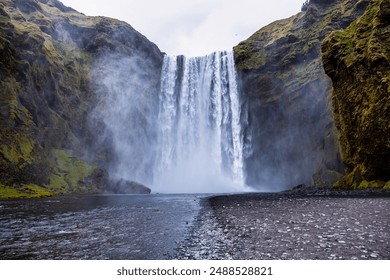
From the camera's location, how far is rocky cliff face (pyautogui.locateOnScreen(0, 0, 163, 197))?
207ft

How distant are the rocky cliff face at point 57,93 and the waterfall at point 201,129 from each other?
1215cm

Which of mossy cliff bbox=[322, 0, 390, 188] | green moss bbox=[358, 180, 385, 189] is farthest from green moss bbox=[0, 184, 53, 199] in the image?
mossy cliff bbox=[322, 0, 390, 188]

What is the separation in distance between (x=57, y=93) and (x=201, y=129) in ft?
139

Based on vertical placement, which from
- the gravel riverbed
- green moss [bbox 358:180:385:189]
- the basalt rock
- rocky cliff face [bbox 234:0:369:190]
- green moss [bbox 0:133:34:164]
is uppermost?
rocky cliff face [bbox 234:0:369:190]

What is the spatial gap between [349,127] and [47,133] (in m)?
67.9

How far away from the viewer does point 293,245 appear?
11.8 meters

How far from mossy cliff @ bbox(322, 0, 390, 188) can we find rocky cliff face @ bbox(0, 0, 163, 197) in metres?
52.9

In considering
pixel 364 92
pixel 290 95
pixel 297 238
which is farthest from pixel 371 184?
pixel 290 95

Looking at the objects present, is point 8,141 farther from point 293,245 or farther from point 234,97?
point 293,245

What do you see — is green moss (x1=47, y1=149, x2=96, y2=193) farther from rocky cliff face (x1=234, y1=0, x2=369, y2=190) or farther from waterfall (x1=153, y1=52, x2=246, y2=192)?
rocky cliff face (x1=234, y1=0, x2=369, y2=190)

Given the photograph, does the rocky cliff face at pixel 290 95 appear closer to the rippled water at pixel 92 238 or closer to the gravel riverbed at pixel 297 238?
the gravel riverbed at pixel 297 238

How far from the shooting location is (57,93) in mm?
85312

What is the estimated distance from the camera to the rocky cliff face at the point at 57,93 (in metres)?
63.1

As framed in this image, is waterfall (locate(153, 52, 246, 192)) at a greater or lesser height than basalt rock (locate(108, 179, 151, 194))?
greater
